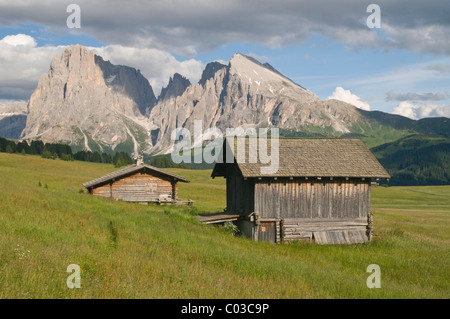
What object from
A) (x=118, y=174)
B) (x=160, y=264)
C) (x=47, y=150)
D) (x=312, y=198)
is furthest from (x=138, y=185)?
(x=47, y=150)

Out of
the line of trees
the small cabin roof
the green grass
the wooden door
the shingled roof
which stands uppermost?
the line of trees

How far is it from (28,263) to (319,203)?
20535 mm

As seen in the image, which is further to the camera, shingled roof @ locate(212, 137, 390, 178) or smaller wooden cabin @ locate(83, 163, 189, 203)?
smaller wooden cabin @ locate(83, 163, 189, 203)

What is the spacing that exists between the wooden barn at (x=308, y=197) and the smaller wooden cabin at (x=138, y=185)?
1314 cm

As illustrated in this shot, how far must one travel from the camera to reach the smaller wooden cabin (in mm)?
37594

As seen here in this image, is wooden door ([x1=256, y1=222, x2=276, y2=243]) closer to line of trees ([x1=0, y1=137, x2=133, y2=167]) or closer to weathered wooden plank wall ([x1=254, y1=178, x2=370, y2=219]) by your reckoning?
weathered wooden plank wall ([x1=254, y1=178, x2=370, y2=219])

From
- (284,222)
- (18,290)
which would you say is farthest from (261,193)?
(18,290)

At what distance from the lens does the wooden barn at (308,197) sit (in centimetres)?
2581

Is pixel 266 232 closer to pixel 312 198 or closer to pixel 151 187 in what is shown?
pixel 312 198

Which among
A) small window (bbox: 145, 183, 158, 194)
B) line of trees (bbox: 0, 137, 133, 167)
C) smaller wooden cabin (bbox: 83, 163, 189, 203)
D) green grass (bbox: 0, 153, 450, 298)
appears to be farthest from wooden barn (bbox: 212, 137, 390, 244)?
line of trees (bbox: 0, 137, 133, 167)

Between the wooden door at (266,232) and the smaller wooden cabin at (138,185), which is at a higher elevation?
the smaller wooden cabin at (138,185)

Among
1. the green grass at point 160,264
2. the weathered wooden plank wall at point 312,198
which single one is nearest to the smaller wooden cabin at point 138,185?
the green grass at point 160,264

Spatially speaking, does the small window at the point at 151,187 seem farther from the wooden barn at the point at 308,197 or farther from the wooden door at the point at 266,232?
the wooden door at the point at 266,232
